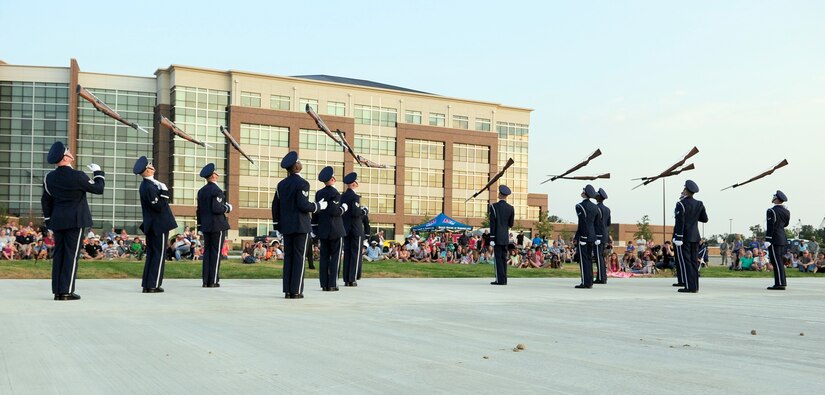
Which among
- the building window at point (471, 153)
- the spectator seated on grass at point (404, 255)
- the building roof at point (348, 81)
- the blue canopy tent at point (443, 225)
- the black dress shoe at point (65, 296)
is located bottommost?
the spectator seated on grass at point (404, 255)

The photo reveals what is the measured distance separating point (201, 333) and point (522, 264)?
26.3 meters

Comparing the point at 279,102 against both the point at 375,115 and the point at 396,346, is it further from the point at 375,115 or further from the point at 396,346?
the point at 396,346

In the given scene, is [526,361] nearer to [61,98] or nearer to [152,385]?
[152,385]

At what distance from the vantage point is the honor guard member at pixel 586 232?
17.4 meters

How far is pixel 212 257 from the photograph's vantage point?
15.0 metres

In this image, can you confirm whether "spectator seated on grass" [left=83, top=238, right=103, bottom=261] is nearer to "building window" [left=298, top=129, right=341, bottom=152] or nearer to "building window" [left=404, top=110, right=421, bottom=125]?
"building window" [left=298, top=129, right=341, bottom=152]

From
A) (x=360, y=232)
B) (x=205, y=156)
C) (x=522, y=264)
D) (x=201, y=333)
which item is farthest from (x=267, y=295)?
(x=205, y=156)

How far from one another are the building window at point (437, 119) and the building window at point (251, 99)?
21737 mm

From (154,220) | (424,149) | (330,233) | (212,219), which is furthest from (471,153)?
(154,220)

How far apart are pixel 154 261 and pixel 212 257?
188cm

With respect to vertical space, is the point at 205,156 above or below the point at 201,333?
above

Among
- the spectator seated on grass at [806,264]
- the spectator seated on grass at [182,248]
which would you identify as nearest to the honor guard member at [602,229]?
the spectator seated on grass at [806,264]

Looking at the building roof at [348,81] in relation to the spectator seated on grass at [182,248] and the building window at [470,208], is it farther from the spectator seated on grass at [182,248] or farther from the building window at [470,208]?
the spectator seated on grass at [182,248]

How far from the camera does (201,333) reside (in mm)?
7352
